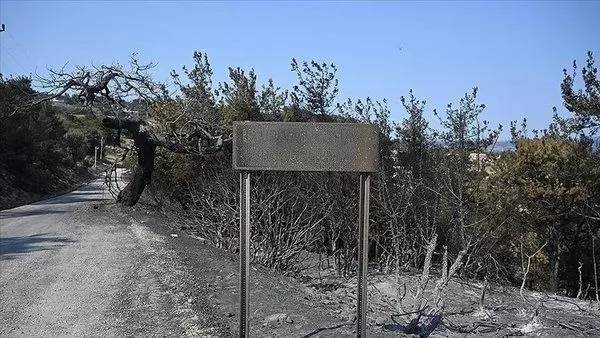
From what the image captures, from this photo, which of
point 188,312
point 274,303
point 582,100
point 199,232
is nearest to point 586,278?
point 582,100

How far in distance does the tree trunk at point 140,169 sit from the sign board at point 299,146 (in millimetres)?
11429

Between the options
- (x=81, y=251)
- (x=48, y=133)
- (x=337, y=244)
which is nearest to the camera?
(x=81, y=251)

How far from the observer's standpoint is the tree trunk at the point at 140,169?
16.5 metres

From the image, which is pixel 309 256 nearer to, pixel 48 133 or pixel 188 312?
pixel 188 312

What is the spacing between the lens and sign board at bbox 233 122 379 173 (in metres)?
5.66

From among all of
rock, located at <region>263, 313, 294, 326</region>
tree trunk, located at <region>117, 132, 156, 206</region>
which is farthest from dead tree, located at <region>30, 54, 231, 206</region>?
rock, located at <region>263, 313, 294, 326</region>

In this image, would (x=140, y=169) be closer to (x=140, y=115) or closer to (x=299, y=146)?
(x=140, y=115)

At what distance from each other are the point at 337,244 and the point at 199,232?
3540 millimetres

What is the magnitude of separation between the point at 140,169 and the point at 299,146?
41.1 ft

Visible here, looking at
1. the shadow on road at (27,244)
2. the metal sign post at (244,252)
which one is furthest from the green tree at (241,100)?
the metal sign post at (244,252)

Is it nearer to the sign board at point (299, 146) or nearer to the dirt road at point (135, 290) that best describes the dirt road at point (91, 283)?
the dirt road at point (135, 290)

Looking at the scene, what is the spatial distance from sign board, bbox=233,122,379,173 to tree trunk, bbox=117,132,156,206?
37.5 feet

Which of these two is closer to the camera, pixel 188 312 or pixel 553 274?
pixel 188 312

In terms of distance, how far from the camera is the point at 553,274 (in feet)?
57.1
